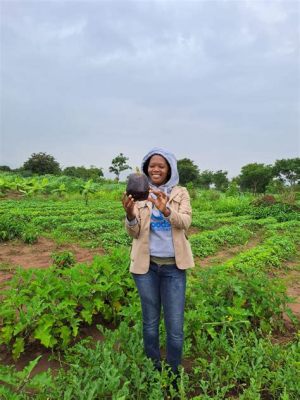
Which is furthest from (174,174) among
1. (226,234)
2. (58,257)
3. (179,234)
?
(226,234)

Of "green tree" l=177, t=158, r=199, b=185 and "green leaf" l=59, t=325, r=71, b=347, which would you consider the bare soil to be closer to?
"green leaf" l=59, t=325, r=71, b=347

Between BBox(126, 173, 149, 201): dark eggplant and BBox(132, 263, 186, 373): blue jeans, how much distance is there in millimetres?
510

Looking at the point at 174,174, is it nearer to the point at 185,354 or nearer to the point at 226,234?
the point at 185,354

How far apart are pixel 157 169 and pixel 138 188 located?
207 mm

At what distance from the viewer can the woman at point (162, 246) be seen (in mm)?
2600

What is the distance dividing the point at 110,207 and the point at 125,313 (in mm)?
10428

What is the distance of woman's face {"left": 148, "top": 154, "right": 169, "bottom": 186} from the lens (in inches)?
102

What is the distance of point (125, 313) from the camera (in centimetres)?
336

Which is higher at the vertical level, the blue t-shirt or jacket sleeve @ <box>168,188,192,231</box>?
jacket sleeve @ <box>168,188,192,231</box>

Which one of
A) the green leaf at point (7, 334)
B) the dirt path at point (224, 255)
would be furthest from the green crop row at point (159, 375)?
the dirt path at point (224, 255)

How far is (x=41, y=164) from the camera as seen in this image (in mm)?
38906

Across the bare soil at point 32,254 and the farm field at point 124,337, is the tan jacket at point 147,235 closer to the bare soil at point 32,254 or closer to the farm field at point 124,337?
the farm field at point 124,337

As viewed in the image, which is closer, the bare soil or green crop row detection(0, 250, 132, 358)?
green crop row detection(0, 250, 132, 358)

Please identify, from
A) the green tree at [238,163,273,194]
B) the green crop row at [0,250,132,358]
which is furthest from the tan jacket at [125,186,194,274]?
the green tree at [238,163,273,194]
